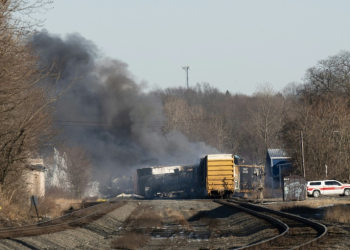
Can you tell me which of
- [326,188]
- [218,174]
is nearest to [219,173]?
[218,174]

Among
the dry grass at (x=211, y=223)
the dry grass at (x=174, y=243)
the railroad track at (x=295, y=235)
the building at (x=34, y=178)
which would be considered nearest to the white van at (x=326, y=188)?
the dry grass at (x=211, y=223)

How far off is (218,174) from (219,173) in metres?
0.11

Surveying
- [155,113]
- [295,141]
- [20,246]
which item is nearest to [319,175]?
[295,141]

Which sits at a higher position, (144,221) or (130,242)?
(144,221)

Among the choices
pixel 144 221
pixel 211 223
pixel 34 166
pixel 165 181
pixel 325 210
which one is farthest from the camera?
pixel 165 181

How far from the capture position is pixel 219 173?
42000 mm

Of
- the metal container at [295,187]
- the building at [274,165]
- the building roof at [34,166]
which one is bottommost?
the metal container at [295,187]

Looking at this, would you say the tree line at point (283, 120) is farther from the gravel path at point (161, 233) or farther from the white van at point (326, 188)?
the gravel path at point (161, 233)

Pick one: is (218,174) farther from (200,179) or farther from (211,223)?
(211,223)

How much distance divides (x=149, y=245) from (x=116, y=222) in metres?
8.41

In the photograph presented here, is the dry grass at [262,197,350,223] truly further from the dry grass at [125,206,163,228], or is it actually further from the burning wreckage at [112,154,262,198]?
the burning wreckage at [112,154,262,198]

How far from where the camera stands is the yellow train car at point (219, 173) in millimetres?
41906

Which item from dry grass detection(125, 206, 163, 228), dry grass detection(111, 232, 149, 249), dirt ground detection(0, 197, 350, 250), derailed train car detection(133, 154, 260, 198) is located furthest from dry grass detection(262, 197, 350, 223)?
derailed train car detection(133, 154, 260, 198)

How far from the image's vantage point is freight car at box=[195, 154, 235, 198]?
41906mm
